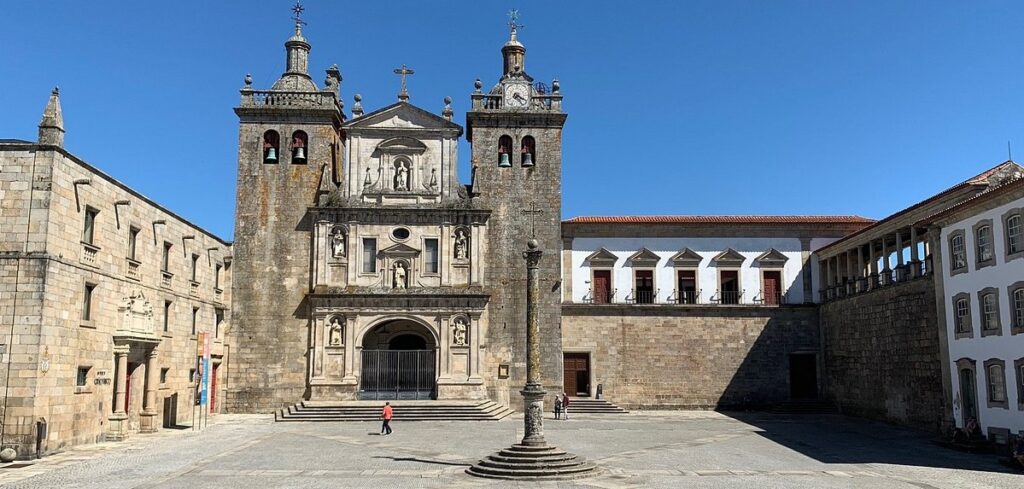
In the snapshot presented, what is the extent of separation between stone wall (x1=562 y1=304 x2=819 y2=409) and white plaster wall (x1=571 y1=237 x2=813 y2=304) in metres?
1.19

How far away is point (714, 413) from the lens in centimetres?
3900

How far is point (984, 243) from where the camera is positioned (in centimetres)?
2578

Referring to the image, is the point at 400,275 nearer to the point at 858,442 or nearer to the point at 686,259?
the point at 686,259

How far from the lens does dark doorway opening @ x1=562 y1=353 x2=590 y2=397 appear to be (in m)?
40.7

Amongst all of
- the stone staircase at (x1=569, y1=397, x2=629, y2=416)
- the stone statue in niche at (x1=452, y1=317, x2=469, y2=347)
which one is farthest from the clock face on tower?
the stone staircase at (x1=569, y1=397, x2=629, y2=416)

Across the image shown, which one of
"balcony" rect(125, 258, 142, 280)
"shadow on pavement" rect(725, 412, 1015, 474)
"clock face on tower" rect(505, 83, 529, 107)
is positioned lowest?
"shadow on pavement" rect(725, 412, 1015, 474)

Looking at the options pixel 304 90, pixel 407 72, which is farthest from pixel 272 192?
pixel 407 72

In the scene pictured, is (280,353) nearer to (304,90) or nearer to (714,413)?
(304,90)

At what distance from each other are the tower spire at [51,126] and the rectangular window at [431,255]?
1701cm

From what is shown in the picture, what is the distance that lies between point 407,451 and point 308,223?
16255 mm

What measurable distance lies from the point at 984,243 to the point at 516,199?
1933cm

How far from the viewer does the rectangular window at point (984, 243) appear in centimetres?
2542

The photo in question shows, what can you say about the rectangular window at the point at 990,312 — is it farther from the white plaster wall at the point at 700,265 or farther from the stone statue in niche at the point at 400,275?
the stone statue in niche at the point at 400,275

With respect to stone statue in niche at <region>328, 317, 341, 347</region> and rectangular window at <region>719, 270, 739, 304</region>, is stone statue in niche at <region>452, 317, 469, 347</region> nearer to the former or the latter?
stone statue in niche at <region>328, 317, 341, 347</region>
